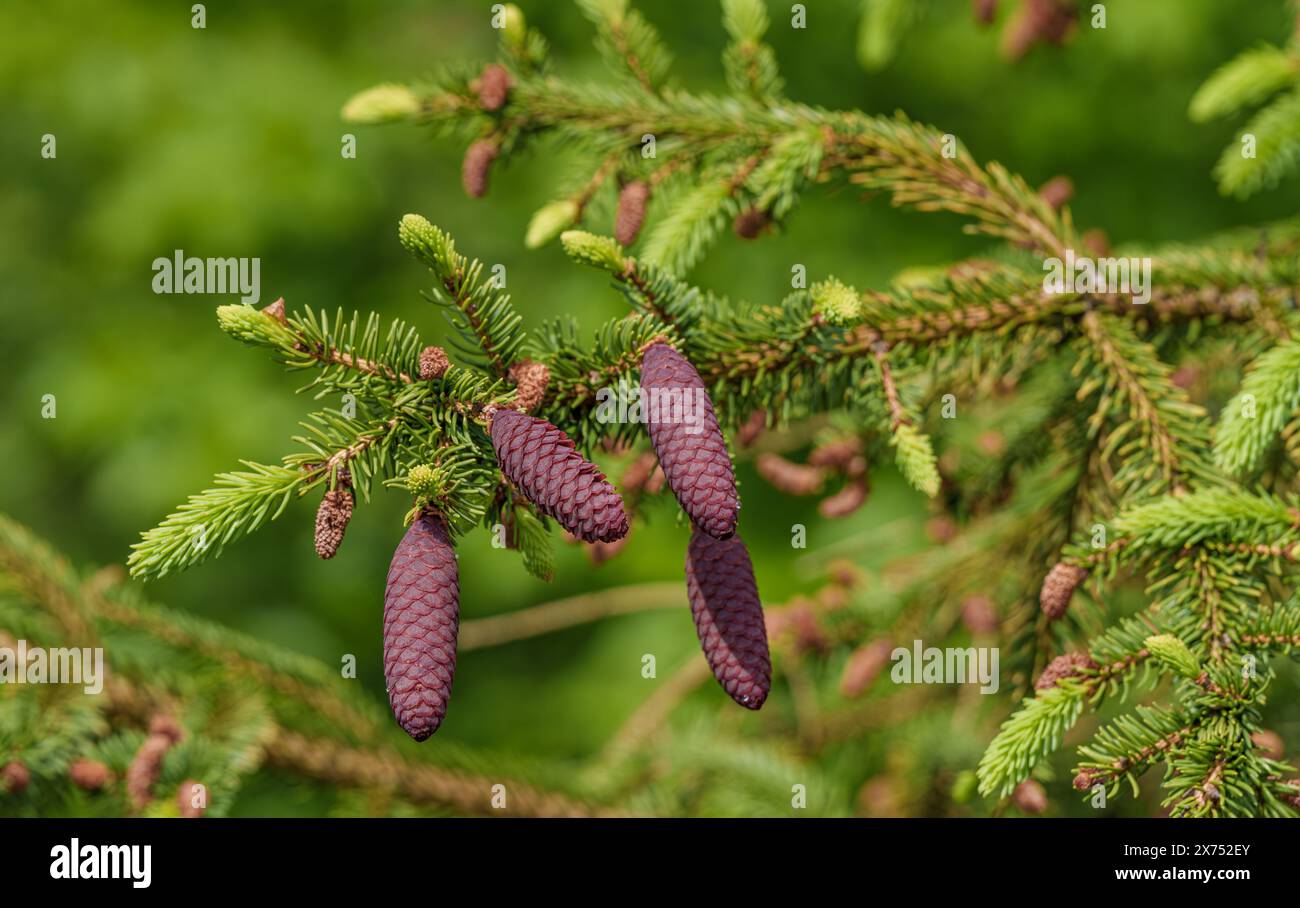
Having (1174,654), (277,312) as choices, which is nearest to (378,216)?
(277,312)

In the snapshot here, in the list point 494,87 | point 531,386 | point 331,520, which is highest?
point 494,87

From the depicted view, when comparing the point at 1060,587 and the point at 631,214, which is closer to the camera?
the point at 1060,587

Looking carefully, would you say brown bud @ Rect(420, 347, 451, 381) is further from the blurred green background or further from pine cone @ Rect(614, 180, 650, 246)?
the blurred green background

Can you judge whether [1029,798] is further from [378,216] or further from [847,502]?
[378,216]

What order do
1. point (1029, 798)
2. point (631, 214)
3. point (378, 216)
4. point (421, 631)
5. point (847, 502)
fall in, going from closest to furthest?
point (421, 631) < point (1029, 798) < point (631, 214) < point (847, 502) < point (378, 216)

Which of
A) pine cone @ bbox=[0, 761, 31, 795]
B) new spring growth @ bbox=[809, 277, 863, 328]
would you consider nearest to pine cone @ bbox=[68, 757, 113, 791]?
pine cone @ bbox=[0, 761, 31, 795]
